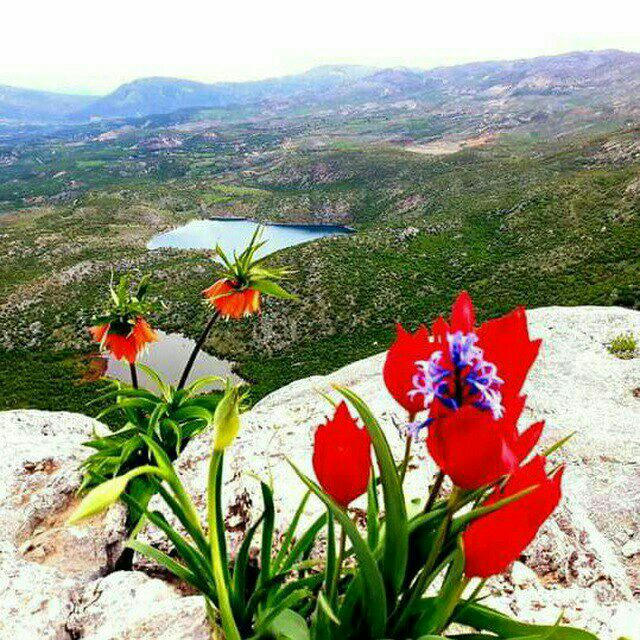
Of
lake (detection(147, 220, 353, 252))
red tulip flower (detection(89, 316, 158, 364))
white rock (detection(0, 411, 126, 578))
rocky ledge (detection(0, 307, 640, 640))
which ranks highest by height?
red tulip flower (detection(89, 316, 158, 364))

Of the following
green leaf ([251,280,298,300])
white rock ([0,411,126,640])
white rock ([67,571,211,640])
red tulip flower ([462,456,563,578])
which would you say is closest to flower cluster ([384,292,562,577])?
red tulip flower ([462,456,563,578])

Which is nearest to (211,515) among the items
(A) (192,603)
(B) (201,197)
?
(A) (192,603)

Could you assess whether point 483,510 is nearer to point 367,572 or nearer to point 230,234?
point 367,572

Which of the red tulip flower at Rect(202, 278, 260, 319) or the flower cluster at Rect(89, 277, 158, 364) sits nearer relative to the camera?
the red tulip flower at Rect(202, 278, 260, 319)

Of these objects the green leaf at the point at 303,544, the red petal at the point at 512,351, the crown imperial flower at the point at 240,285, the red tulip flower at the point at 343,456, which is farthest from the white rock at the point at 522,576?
the crown imperial flower at the point at 240,285

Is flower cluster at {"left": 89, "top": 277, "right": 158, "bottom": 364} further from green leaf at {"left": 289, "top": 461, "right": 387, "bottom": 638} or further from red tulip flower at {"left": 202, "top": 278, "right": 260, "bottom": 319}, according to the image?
green leaf at {"left": 289, "top": 461, "right": 387, "bottom": 638}

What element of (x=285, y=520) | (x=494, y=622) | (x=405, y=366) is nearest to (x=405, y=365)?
(x=405, y=366)
